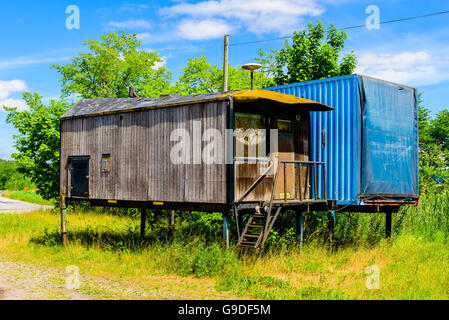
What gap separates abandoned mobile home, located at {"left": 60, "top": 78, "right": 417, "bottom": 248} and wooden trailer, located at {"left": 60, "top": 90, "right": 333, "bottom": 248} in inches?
1.2

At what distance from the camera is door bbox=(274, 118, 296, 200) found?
13766 millimetres

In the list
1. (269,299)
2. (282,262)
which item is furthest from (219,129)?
(269,299)

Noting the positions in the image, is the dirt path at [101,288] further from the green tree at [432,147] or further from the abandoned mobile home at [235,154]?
the green tree at [432,147]

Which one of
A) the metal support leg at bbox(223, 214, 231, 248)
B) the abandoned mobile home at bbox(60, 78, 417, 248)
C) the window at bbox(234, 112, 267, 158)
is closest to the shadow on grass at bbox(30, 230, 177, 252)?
the abandoned mobile home at bbox(60, 78, 417, 248)

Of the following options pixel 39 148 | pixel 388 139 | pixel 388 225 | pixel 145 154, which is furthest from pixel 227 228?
pixel 39 148

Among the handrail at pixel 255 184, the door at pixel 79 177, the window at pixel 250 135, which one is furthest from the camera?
the door at pixel 79 177

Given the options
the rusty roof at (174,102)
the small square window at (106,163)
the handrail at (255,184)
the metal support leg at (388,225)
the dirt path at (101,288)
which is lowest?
the dirt path at (101,288)

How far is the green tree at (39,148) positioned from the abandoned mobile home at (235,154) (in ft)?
38.7

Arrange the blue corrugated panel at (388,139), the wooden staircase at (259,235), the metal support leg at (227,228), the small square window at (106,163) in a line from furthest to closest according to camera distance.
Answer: the small square window at (106,163)
the blue corrugated panel at (388,139)
the metal support leg at (227,228)
the wooden staircase at (259,235)

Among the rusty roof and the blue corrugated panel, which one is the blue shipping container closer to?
the blue corrugated panel

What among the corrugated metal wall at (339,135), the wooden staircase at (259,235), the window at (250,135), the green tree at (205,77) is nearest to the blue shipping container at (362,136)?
the corrugated metal wall at (339,135)

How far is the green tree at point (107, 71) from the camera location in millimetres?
35263

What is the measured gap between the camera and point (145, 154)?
47.4 feet

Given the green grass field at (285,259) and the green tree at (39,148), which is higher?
the green tree at (39,148)
